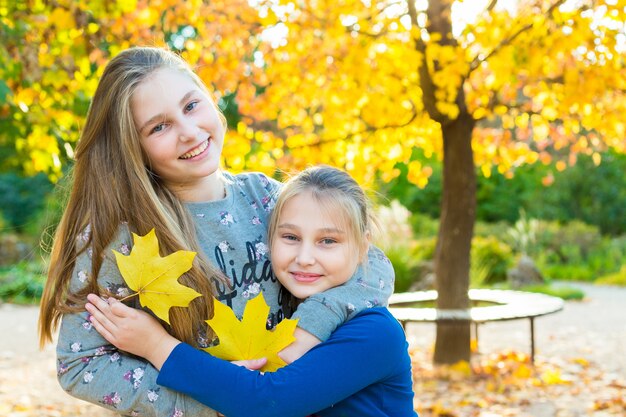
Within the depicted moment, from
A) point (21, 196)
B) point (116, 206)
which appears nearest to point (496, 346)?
point (116, 206)

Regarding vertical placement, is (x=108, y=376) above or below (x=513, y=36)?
below

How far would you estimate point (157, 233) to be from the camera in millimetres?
1565

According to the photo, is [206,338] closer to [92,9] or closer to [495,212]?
[92,9]

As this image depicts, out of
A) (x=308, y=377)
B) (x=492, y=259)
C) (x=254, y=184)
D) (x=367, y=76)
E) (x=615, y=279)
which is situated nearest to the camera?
(x=308, y=377)

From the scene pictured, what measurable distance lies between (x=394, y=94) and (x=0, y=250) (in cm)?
1014

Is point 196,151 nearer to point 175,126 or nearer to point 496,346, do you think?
point 175,126

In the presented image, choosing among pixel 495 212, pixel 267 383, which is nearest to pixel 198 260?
pixel 267 383

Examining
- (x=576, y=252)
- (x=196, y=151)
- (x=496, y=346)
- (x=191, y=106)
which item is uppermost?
(x=191, y=106)

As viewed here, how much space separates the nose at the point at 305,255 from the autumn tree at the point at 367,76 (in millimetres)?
2050

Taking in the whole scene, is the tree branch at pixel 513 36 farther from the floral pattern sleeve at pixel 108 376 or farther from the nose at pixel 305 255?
the floral pattern sleeve at pixel 108 376

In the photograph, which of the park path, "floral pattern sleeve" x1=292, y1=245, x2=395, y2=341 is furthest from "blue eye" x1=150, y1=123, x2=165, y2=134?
the park path

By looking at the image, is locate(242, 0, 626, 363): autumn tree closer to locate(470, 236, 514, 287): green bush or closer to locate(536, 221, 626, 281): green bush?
locate(470, 236, 514, 287): green bush

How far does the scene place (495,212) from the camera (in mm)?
14570

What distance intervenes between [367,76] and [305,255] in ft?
10.4
